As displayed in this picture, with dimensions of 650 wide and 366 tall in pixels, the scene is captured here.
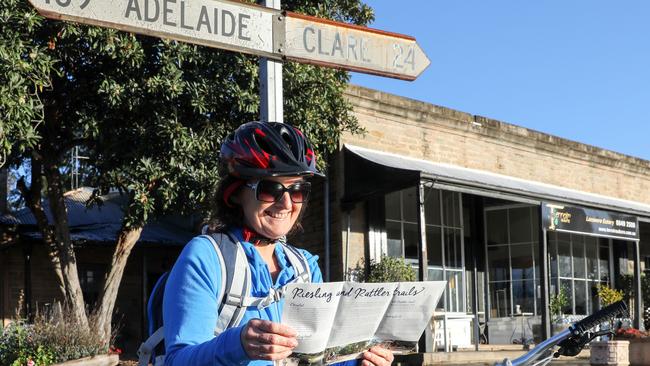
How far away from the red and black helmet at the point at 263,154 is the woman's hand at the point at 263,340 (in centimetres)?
58

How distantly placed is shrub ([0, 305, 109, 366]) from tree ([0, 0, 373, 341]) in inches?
50.2

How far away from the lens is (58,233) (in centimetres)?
1290

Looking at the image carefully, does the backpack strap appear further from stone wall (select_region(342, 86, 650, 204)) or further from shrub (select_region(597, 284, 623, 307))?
shrub (select_region(597, 284, 623, 307))

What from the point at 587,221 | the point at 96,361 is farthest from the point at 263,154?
the point at 587,221

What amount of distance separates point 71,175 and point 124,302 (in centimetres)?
324

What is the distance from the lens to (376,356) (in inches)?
86.0

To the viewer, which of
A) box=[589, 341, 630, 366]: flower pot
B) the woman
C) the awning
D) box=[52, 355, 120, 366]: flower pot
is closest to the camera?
the woman

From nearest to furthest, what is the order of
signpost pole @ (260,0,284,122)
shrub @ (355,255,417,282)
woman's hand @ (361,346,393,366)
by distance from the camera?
woman's hand @ (361,346,393,366) < signpost pole @ (260,0,284,122) < shrub @ (355,255,417,282)

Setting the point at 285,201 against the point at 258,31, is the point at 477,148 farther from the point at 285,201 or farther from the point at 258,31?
the point at 285,201

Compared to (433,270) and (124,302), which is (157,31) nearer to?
(433,270)

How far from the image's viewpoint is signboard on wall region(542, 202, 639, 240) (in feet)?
52.2

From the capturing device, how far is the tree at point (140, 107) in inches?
419

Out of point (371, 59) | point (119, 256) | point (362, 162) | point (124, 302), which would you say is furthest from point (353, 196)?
point (371, 59)

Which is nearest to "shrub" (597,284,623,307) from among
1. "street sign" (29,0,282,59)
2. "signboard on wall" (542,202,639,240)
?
"signboard on wall" (542,202,639,240)
